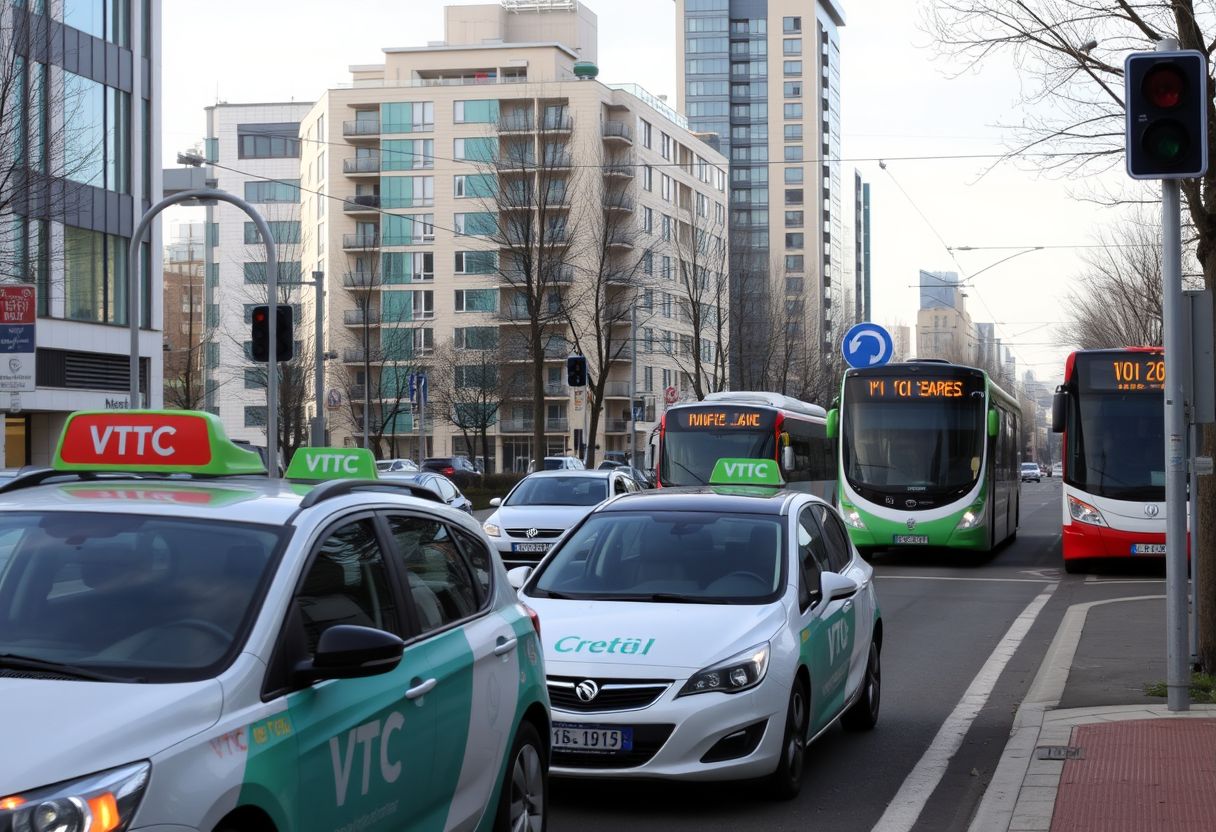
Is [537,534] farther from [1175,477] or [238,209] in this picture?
[238,209]

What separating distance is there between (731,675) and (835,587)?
1.44 metres

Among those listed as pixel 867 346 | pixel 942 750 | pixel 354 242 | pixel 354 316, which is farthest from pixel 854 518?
pixel 354 242

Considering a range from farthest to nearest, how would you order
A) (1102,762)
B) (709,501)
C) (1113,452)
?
(1113,452) < (709,501) < (1102,762)

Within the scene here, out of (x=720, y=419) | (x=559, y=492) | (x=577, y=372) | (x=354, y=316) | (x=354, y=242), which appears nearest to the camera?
(x=559, y=492)

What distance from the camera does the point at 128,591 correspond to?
4441 mm

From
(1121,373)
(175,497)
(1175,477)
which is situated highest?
(1121,373)

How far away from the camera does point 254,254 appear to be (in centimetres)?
10319

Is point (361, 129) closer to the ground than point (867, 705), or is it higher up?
higher up

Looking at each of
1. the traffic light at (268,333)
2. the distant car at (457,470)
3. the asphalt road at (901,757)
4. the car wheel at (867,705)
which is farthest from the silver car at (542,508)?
the distant car at (457,470)

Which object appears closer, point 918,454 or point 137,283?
point 137,283

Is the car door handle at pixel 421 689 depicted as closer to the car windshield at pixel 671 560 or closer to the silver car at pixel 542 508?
the car windshield at pixel 671 560

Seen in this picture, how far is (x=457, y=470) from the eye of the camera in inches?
2562

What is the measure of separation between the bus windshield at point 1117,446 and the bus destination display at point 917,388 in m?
2.79

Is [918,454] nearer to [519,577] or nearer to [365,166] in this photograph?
[519,577]
